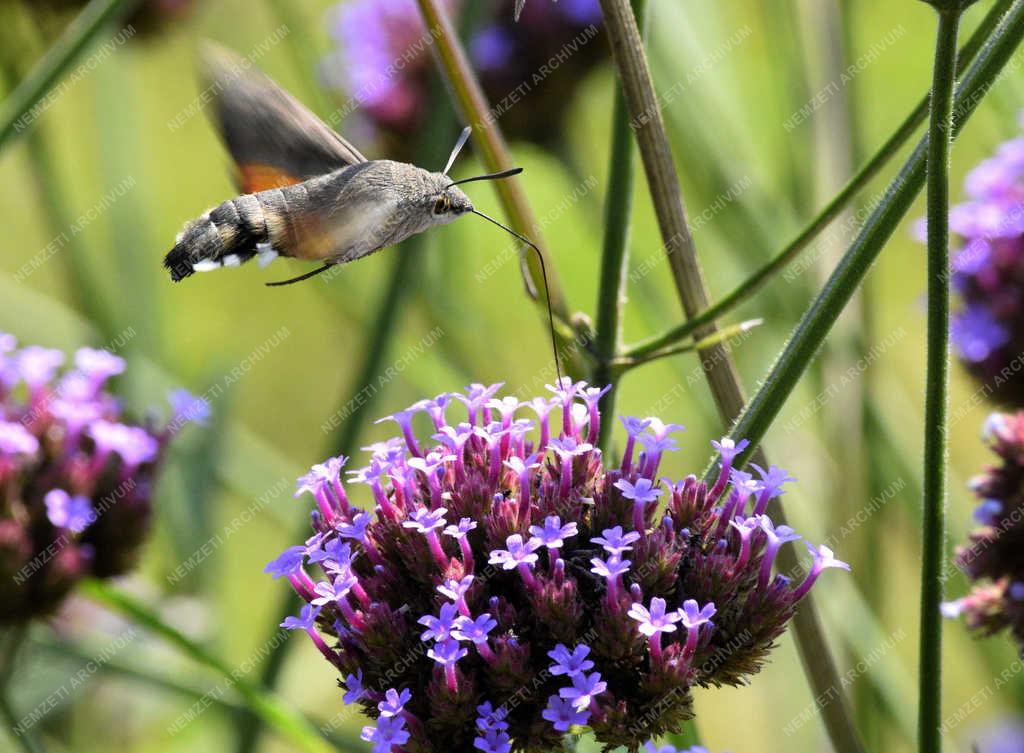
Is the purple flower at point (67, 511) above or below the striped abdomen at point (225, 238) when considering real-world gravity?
above

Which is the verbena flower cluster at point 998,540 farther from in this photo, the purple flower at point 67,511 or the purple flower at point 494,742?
the purple flower at point 67,511

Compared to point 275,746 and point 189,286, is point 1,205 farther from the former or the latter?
point 275,746

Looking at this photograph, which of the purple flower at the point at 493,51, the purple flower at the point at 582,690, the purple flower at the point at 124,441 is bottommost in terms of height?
the purple flower at the point at 582,690

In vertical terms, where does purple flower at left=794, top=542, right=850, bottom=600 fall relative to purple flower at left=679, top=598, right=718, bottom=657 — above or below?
above

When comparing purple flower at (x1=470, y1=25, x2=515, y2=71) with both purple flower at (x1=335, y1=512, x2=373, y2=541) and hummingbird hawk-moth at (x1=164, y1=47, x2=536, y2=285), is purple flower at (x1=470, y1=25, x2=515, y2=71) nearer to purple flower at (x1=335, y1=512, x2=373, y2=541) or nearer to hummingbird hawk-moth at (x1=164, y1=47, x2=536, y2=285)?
hummingbird hawk-moth at (x1=164, y1=47, x2=536, y2=285)

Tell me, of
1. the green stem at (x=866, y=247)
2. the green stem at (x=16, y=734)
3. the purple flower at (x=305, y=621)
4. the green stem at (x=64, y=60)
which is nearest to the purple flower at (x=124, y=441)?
A: the green stem at (x=16, y=734)

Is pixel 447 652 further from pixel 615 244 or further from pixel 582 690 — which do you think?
pixel 615 244

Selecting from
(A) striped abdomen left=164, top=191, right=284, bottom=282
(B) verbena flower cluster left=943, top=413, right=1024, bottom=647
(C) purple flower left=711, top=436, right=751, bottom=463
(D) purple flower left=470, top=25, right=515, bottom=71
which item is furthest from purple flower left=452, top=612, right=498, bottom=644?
(D) purple flower left=470, top=25, right=515, bottom=71
